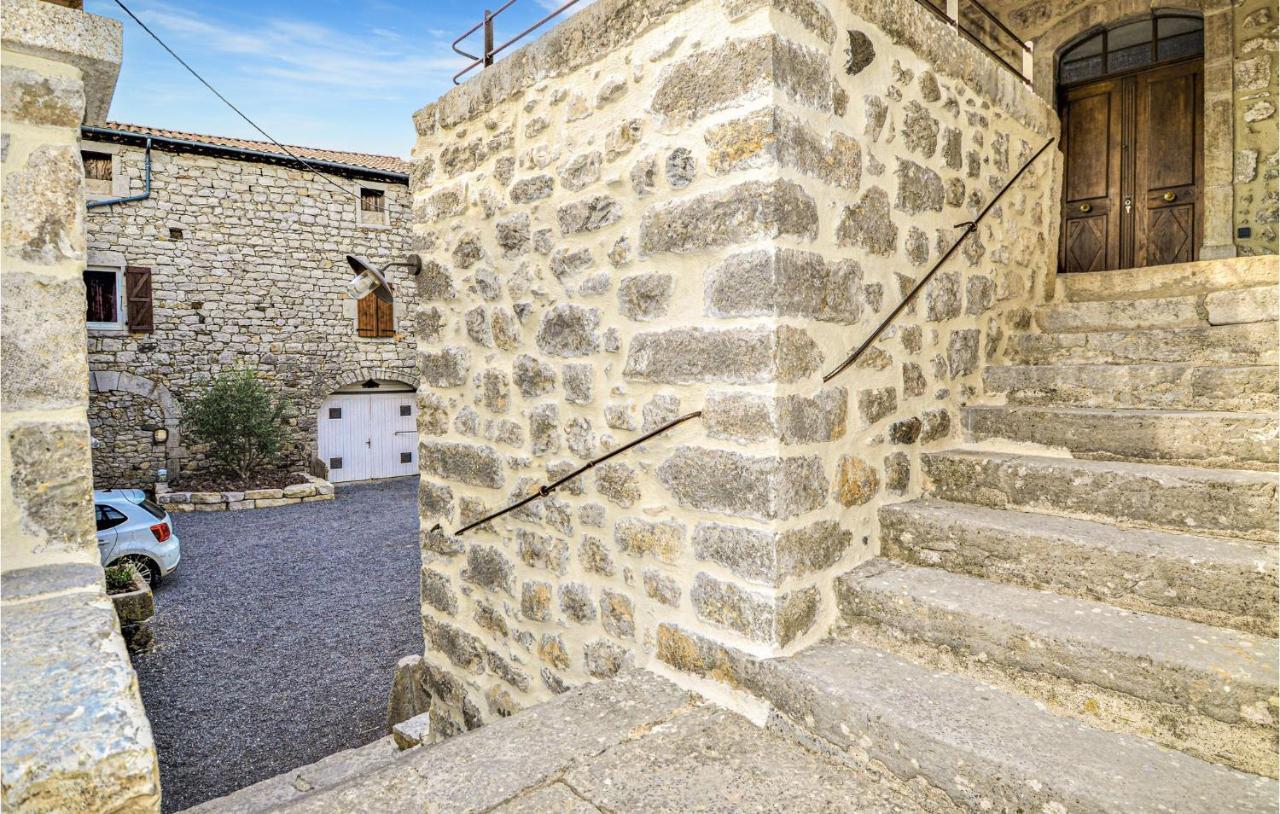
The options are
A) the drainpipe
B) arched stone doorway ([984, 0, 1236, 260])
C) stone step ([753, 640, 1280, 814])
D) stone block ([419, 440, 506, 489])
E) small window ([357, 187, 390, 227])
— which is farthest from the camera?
small window ([357, 187, 390, 227])

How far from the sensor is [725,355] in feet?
6.23

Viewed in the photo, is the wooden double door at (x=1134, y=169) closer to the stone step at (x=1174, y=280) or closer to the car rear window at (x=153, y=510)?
the stone step at (x=1174, y=280)

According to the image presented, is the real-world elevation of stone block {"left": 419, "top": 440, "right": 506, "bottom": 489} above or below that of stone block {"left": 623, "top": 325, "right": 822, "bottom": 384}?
below

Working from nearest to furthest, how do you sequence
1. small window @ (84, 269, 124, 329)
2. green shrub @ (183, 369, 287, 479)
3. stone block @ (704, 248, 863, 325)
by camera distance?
stone block @ (704, 248, 863, 325), small window @ (84, 269, 124, 329), green shrub @ (183, 369, 287, 479)

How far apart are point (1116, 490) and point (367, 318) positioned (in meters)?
12.7

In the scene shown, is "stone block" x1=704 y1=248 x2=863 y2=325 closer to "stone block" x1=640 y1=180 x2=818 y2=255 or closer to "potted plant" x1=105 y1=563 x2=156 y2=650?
"stone block" x1=640 y1=180 x2=818 y2=255

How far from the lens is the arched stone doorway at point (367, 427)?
1278 centimetres

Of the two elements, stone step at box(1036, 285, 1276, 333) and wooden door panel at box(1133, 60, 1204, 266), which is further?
wooden door panel at box(1133, 60, 1204, 266)

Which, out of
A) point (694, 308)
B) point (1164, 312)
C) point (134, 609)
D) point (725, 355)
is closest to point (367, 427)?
point (134, 609)

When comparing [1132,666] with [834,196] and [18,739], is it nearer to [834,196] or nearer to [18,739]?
[834,196]

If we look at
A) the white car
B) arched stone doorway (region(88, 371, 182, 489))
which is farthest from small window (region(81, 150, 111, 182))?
the white car

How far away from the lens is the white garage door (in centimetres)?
1284

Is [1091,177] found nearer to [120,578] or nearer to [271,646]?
[271,646]

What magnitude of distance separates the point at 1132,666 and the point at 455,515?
2.40 m
